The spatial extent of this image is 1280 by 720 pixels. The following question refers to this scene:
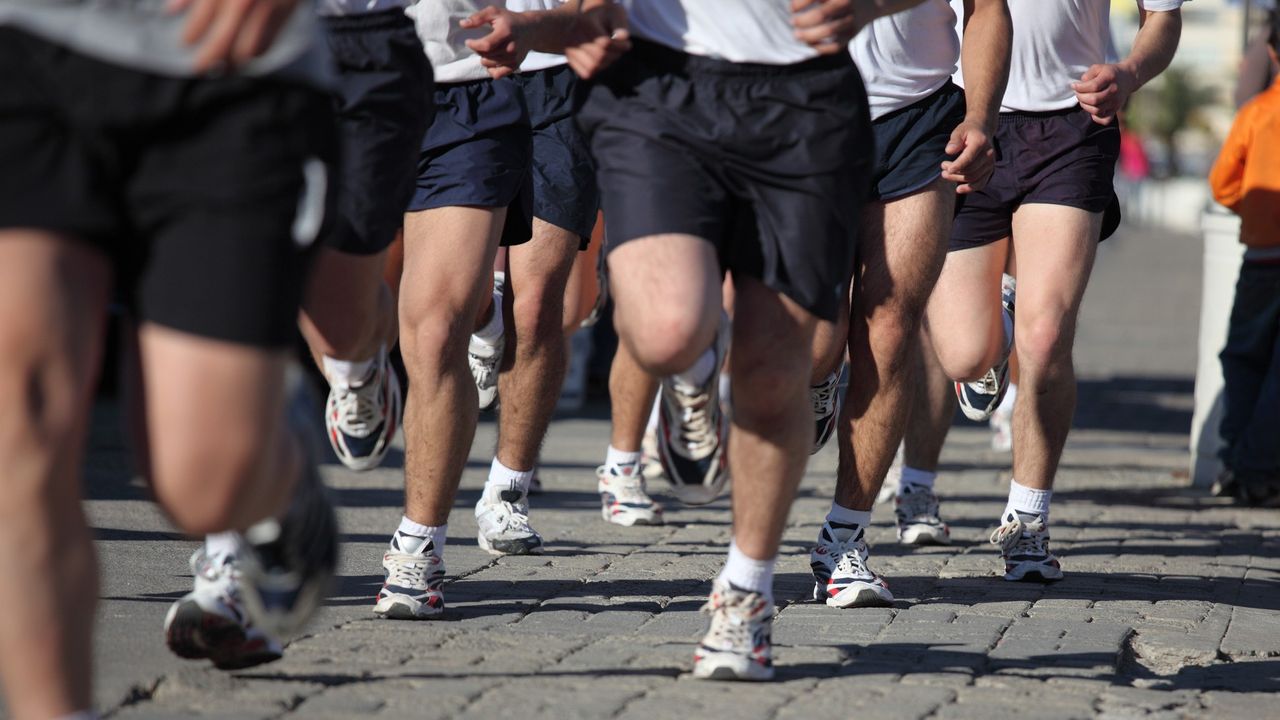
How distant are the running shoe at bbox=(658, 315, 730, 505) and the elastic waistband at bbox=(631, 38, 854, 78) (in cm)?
54

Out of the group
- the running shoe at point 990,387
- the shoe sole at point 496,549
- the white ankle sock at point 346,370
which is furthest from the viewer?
the running shoe at point 990,387

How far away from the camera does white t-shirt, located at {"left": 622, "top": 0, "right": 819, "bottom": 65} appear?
400cm

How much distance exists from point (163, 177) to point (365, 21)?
1.73m

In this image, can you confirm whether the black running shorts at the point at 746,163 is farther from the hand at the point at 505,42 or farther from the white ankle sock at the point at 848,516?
the white ankle sock at the point at 848,516

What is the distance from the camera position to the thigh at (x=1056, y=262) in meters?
5.87

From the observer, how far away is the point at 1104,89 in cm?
580

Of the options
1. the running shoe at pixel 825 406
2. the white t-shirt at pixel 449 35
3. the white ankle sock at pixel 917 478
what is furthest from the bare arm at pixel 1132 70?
the white t-shirt at pixel 449 35

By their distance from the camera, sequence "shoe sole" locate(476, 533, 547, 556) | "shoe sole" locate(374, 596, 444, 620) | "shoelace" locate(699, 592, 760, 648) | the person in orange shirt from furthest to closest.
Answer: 1. the person in orange shirt
2. "shoe sole" locate(476, 533, 547, 556)
3. "shoe sole" locate(374, 596, 444, 620)
4. "shoelace" locate(699, 592, 760, 648)

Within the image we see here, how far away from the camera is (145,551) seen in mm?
5832

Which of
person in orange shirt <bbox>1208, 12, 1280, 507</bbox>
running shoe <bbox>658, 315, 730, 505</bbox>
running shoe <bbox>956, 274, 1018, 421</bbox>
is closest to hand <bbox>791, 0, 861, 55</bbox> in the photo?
running shoe <bbox>658, 315, 730, 505</bbox>

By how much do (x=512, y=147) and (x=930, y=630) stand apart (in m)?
1.78

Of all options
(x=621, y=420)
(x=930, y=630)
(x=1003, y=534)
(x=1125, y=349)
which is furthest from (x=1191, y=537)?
(x=1125, y=349)

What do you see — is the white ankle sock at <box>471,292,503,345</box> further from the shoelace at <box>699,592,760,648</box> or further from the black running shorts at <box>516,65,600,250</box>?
the shoelace at <box>699,592,760,648</box>

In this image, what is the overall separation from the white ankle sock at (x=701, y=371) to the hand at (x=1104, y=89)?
2.44 metres
